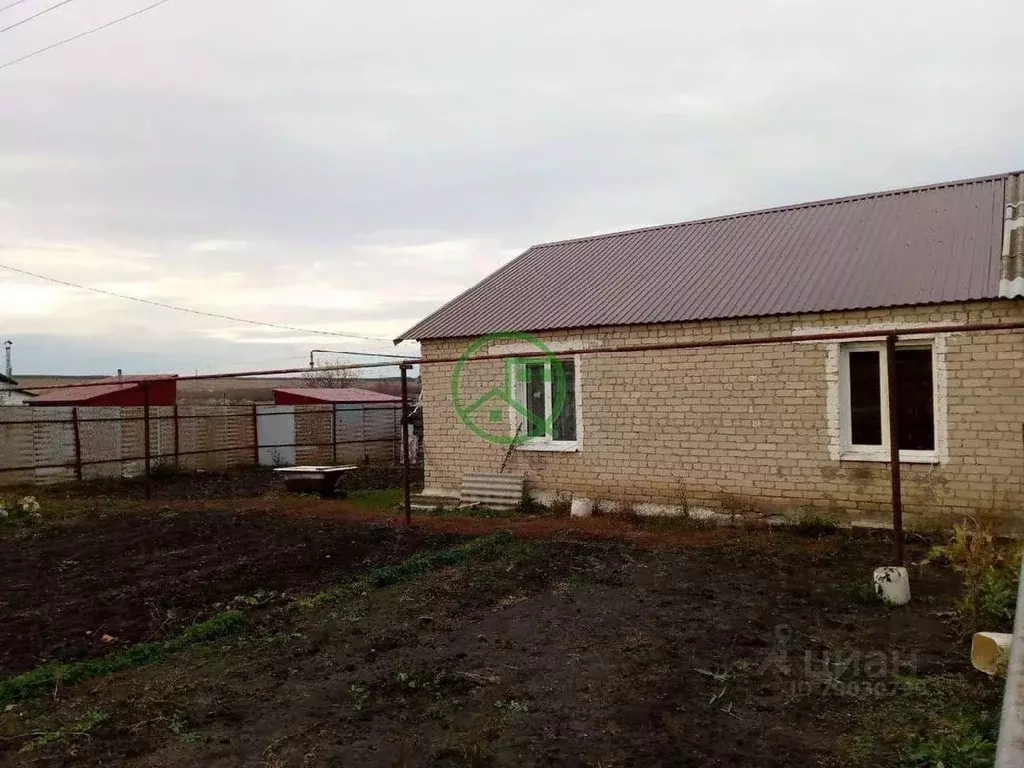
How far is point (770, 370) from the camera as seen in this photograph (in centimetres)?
949

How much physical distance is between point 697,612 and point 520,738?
2.47 m

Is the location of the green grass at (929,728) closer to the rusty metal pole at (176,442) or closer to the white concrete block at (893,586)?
the white concrete block at (893,586)

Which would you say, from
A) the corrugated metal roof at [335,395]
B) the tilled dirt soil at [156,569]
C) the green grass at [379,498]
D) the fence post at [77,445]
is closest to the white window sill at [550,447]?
the green grass at [379,498]

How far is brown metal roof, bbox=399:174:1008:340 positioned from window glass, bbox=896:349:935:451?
728mm

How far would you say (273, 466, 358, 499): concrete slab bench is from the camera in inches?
530

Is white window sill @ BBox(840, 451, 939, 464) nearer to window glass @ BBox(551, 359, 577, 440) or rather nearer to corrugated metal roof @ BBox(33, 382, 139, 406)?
window glass @ BBox(551, 359, 577, 440)

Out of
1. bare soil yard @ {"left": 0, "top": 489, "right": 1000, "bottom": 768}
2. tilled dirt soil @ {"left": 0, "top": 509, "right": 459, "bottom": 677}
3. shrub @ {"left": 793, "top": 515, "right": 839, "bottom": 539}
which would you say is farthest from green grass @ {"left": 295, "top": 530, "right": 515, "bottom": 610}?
shrub @ {"left": 793, "top": 515, "right": 839, "bottom": 539}

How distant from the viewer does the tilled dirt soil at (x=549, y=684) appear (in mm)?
3633

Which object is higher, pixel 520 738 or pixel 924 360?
pixel 924 360

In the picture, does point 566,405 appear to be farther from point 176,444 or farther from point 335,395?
point 335,395

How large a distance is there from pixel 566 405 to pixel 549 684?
7.18 meters

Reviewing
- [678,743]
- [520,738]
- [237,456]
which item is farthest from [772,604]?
[237,456]

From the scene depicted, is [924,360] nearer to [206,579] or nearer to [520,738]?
[520,738]

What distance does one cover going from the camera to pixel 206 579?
23.5ft
